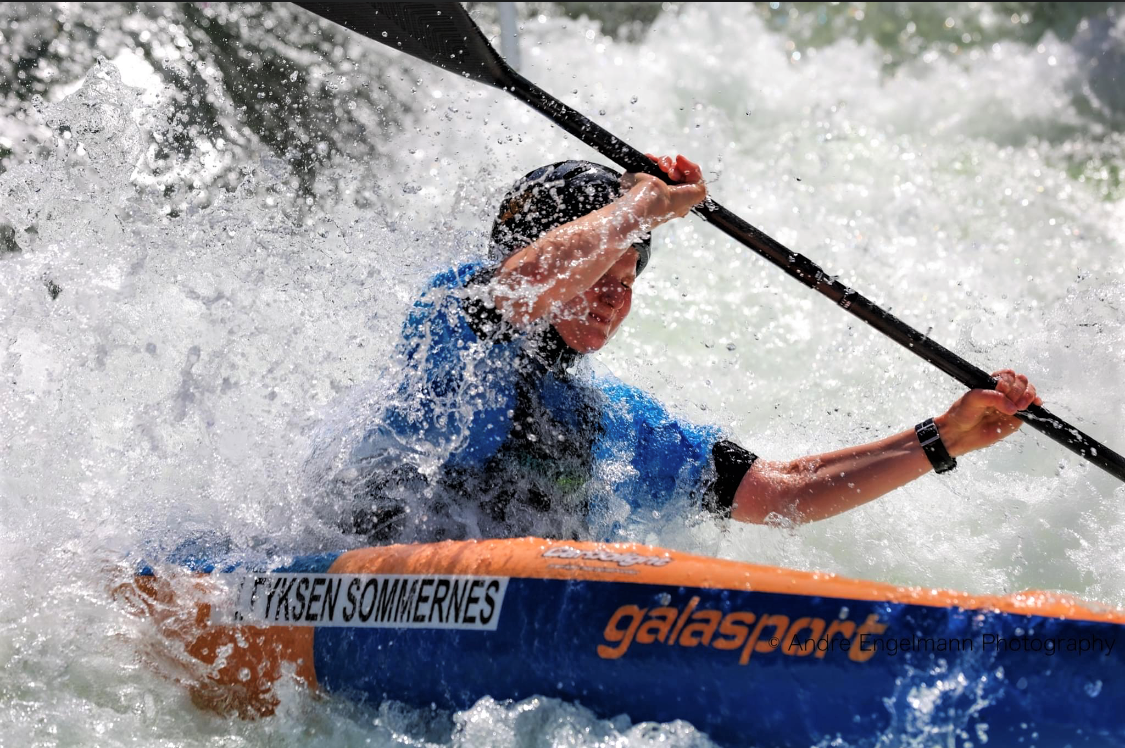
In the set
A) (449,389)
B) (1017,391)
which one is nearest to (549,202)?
(449,389)

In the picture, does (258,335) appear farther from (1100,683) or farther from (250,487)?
(1100,683)

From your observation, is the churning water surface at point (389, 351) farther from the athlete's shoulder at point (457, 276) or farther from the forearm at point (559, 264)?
the forearm at point (559, 264)

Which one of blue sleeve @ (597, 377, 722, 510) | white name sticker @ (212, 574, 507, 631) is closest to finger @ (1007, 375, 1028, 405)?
blue sleeve @ (597, 377, 722, 510)

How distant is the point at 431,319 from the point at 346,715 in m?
0.87

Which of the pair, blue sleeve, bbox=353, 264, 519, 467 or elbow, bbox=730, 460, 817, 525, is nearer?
blue sleeve, bbox=353, 264, 519, 467

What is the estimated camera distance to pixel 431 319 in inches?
→ 95.3

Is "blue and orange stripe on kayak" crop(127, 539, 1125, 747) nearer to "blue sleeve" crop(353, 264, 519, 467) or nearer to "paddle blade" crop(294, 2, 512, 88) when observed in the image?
"blue sleeve" crop(353, 264, 519, 467)

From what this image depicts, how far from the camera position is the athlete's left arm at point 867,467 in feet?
8.21

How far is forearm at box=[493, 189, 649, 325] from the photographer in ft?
7.58

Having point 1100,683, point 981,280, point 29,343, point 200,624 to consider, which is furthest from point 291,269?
point 981,280

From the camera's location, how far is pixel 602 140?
265 cm

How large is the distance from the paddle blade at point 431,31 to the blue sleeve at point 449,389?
2.50 ft

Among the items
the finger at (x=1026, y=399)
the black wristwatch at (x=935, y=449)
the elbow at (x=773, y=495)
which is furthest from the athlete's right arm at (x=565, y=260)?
the finger at (x=1026, y=399)

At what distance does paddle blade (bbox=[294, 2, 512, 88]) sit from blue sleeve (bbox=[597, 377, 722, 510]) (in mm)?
946
